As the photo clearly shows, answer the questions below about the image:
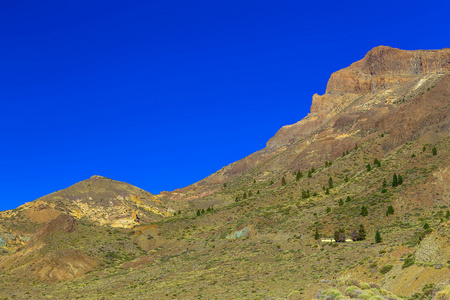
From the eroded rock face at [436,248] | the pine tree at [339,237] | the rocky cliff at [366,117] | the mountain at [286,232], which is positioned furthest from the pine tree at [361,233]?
the rocky cliff at [366,117]

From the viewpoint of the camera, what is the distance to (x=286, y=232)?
251ft

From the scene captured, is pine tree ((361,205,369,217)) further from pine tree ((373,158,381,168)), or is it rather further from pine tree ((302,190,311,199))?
pine tree ((373,158,381,168))

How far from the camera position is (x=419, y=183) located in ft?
251

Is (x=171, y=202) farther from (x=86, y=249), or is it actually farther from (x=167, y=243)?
(x=86, y=249)

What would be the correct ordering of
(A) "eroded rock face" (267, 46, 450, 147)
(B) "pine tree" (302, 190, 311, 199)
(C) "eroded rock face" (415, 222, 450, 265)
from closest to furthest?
(C) "eroded rock face" (415, 222, 450, 265), (B) "pine tree" (302, 190, 311, 199), (A) "eroded rock face" (267, 46, 450, 147)

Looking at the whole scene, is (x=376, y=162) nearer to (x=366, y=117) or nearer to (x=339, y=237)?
(x=339, y=237)

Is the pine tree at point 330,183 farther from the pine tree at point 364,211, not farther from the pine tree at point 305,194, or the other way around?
the pine tree at point 364,211

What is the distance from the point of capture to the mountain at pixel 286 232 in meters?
38.1

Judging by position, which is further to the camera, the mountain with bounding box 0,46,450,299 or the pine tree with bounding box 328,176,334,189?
the pine tree with bounding box 328,176,334,189

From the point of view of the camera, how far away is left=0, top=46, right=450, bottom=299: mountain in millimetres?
38062

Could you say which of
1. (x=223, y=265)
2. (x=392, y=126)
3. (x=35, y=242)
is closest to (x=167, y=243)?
(x=35, y=242)

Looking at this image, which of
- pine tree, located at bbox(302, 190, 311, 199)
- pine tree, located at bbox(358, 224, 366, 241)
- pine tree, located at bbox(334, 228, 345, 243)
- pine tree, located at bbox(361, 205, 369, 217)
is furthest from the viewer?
pine tree, located at bbox(302, 190, 311, 199)

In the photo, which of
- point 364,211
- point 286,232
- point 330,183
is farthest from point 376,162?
point 286,232

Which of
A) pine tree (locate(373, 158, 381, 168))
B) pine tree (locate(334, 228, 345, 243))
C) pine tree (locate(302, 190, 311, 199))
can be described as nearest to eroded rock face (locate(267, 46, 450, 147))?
pine tree (locate(373, 158, 381, 168))
